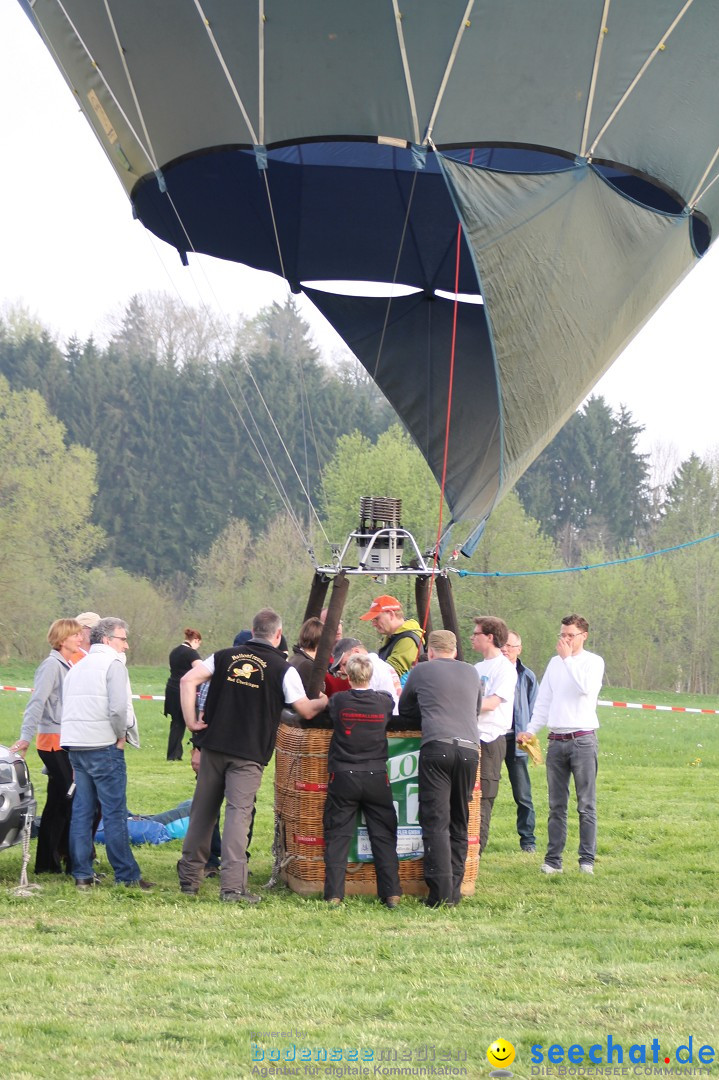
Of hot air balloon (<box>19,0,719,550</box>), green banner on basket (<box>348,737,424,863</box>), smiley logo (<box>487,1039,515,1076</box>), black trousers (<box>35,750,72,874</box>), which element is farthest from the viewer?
black trousers (<box>35,750,72,874</box>)

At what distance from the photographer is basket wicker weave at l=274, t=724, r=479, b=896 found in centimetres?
690

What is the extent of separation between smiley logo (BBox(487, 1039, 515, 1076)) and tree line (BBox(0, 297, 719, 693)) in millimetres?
25914

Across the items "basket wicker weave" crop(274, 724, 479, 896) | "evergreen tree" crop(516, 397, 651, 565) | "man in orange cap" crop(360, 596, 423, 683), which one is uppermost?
"evergreen tree" crop(516, 397, 651, 565)

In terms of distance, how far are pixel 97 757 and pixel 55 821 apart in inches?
31.3

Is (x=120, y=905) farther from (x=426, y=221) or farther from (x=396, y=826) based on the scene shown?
(x=426, y=221)

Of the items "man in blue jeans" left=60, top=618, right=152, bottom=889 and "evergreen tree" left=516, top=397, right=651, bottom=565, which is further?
"evergreen tree" left=516, top=397, right=651, bottom=565

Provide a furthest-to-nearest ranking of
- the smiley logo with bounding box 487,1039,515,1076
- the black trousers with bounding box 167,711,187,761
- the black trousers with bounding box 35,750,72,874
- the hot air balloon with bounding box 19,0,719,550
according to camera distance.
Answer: the black trousers with bounding box 167,711,187,761, the black trousers with bounding box 35,750,72,874, the hot air balloon with bounding box 19,0,719,550, the smiley logo with bounding box 487,1039,515,1076

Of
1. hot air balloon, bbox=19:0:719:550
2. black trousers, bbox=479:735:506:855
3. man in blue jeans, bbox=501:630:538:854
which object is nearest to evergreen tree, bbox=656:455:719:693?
man in blue jeans, bbox=501:630:538:854

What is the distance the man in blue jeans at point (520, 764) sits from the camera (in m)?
8.66

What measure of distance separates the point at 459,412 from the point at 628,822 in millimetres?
3517

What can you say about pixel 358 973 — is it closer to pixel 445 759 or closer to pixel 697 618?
pixel 445 759

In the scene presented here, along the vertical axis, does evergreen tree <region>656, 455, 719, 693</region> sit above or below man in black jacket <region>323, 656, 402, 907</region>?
above

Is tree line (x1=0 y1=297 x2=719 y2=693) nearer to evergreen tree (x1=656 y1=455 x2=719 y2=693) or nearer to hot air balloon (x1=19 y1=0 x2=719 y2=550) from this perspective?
evergreen tree (x1=656 y1=455 x2=719 y2=693)

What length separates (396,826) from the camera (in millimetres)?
6805
